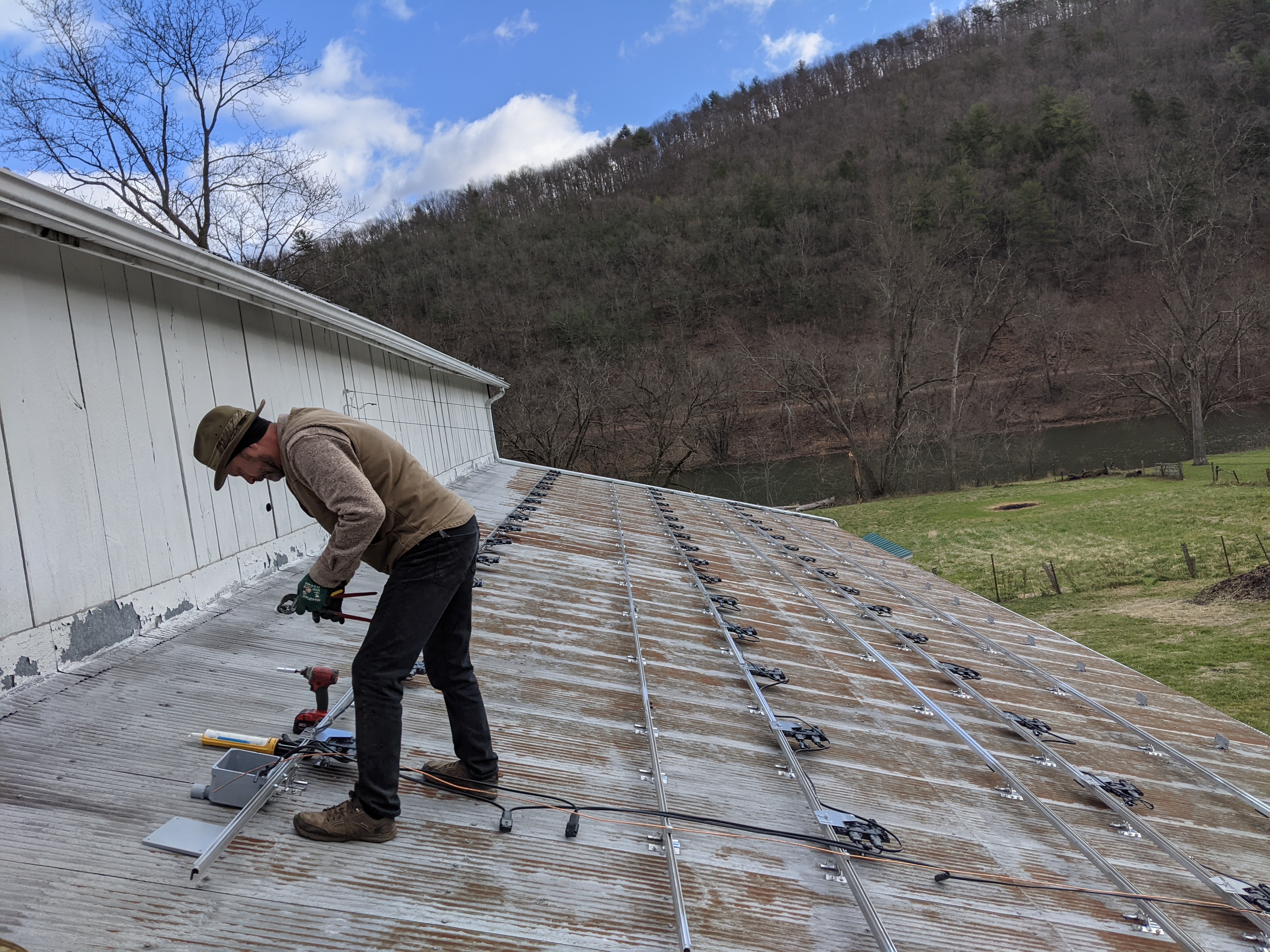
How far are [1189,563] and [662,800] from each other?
17.6m

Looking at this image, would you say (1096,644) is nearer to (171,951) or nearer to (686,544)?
(686,544)


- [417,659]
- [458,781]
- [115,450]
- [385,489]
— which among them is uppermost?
[115,450]

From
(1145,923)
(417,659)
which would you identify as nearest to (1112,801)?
(1145,923)

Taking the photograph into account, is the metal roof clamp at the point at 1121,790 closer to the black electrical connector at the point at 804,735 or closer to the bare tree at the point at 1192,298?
the black electrical connector at the point at 804,735

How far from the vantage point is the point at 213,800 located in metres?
2.42

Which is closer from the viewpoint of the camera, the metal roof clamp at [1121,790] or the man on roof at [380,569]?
the man on roof at [380,569]

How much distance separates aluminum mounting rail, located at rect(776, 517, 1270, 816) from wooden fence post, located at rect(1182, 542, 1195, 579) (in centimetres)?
988

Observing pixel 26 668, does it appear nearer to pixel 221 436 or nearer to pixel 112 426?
pixel 112 426

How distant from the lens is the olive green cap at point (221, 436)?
8.25 ft

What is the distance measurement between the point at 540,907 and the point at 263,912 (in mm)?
756

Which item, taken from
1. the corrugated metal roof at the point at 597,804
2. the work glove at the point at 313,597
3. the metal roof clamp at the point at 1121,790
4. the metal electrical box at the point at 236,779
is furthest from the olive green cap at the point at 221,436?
the metal roof clamp at the point at 1121,790

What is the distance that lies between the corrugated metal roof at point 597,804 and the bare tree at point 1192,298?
30.4 metres

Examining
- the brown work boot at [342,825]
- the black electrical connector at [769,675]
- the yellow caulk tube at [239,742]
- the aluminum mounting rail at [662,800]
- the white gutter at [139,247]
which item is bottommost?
the black electrical connector at [769,675]

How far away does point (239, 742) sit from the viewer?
274cm
